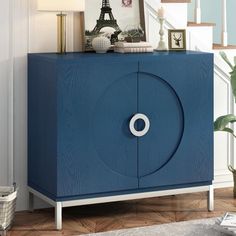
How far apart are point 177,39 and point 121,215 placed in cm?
114

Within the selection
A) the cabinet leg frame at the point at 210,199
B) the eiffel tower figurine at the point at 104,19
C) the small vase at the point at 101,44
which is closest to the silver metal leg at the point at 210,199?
the cabinet leg frame at the point at 210,199

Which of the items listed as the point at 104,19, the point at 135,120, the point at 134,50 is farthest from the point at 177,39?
the point at 135,120

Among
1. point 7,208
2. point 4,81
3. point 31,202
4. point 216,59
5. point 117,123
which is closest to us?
point 7,208

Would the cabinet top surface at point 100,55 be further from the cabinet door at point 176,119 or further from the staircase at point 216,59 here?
the staircase at point 216,59

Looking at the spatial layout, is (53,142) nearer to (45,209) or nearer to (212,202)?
(45,209)

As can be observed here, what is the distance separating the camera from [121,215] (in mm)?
4672

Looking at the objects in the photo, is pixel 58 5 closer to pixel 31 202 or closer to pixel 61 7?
pixel 61 7

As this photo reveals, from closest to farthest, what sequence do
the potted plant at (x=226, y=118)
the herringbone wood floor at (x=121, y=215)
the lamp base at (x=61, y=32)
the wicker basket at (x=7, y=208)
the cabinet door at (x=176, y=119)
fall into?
the wicker basket at (x=7, y=208)
the herringbone wood floor at (x=121, y=215)
the cabinet door at (x=176, y=119)
the lamp base at (x=61, y=32)
the potted plant at (x=226, y=118)

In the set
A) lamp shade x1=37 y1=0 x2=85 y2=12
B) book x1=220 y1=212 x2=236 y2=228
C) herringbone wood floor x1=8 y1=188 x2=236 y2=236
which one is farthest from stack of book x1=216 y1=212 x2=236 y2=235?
lamp shade x1=37 y1=0 x2=85 y2=12

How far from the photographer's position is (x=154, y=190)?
4617mm

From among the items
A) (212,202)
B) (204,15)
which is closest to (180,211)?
(212,202)

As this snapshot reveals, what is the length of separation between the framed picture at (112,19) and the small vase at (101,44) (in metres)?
0.10

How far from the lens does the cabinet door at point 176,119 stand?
4.54m

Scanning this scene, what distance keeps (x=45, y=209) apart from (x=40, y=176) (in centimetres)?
32
